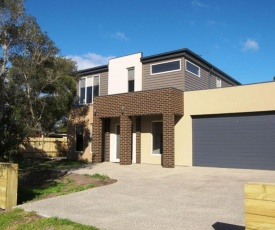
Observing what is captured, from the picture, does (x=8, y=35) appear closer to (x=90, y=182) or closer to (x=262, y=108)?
(x=90, y=182)

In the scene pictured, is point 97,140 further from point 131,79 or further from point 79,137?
point 131,79

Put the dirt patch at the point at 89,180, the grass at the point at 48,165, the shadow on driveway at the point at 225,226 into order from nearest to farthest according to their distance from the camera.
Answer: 1. the shadow on driveway at the point at 225,226
2. the dirt patch at the point at 89,180
3. the grass at the point at 48,165

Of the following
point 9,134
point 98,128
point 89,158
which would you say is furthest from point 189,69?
point 9,134

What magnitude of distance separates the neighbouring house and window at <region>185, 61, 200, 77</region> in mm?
30

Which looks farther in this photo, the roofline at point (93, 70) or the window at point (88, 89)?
the window at point (88, 89)

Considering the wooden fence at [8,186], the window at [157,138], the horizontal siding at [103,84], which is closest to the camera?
the wooden fence at [8,186]

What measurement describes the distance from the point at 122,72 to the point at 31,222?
14.6 metres

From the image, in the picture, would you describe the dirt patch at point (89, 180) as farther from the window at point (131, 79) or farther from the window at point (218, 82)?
the window at point (218, 82)

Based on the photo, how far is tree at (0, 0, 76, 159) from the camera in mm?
9789

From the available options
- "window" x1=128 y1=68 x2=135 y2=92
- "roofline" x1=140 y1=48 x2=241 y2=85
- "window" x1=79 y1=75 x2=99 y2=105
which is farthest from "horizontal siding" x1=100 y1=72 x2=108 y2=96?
"roofline" x1=140 y1=48 x2=241 y2=85

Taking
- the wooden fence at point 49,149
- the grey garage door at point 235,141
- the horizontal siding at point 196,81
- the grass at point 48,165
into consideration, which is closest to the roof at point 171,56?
the horizontal siding at point 196,81

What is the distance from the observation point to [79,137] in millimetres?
21984

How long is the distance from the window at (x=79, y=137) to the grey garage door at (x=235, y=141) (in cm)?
869

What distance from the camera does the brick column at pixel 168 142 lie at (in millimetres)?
15695
